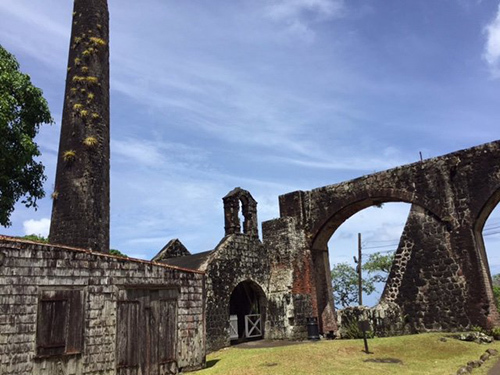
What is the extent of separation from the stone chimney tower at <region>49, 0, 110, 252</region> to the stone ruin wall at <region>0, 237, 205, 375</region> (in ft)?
17.4

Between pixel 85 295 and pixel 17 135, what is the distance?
10.0 meters

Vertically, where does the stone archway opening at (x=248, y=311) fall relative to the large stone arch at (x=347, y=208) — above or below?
below

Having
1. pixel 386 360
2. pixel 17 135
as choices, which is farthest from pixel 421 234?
pixel 17 135

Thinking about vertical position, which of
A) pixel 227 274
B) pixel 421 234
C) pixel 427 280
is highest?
pixel 421 234

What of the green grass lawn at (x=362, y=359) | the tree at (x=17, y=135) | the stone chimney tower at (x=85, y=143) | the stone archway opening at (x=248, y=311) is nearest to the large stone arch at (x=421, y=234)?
the stone archway opening at (x=248, y=311)

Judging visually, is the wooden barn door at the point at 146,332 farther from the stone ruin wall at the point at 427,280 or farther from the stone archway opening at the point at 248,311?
the stone ruin wall at the point at 427,280

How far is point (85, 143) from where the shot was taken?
16.7 meters

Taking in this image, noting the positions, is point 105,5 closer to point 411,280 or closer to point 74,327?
point 74,327

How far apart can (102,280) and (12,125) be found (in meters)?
10.1

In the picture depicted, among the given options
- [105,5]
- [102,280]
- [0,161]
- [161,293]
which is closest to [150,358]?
[161,293]

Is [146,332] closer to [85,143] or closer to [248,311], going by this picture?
[85,143]

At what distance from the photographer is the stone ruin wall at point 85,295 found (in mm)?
9000

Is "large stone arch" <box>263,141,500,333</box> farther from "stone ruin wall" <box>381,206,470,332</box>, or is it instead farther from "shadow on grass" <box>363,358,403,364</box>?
"shadow on grass" <box>363,358,403,364</box>

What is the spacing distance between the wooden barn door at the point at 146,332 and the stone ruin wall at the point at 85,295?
0.20 metres
